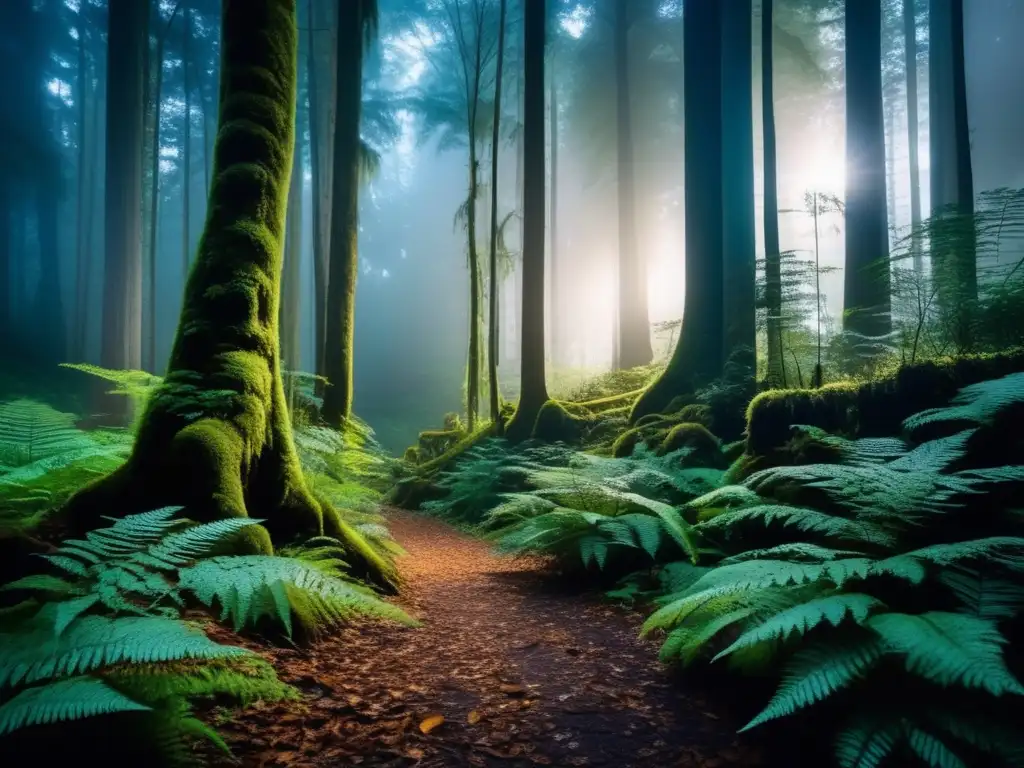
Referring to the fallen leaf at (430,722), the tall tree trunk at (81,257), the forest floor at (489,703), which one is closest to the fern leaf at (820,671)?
the forest floor at (489,703)

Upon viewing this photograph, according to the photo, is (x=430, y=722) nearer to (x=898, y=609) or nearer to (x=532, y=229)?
(x=898, y=609)

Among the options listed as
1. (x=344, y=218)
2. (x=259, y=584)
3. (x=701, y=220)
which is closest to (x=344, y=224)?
(x=344, y=218)

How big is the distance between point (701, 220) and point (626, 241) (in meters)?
9.88

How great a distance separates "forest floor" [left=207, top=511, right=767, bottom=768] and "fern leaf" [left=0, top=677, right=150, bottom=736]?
650mm

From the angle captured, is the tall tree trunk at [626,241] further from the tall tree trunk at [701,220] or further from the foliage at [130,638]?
the foliage at [130,638]

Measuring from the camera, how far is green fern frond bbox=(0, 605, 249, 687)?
137cm

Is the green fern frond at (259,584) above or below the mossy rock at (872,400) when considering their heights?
below

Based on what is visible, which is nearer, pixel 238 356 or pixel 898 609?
pixel 898 609

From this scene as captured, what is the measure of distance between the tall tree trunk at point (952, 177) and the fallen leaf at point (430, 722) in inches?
218

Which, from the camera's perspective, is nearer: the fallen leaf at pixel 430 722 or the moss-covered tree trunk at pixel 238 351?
the fallen leaf at pixel 430 722

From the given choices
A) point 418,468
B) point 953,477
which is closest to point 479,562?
point 953,477

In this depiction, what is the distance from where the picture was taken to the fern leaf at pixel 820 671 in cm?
162

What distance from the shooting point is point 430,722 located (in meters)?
2.16

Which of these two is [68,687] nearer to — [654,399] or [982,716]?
[982,716]
